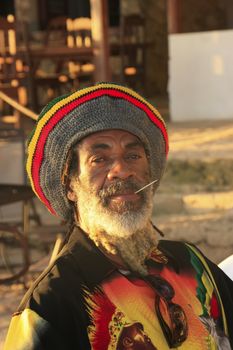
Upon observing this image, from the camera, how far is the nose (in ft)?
5.91

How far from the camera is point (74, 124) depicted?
179 centimetres

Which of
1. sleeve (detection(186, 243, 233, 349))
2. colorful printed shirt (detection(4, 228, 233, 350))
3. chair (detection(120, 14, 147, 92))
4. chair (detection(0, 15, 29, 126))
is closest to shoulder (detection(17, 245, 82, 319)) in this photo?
colorful printed shirt (detection(4, 228, 233, 350))

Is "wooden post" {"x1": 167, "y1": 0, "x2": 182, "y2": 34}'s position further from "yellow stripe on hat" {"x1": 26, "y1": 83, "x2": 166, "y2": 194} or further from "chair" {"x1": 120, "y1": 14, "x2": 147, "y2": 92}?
"yellow stripe on hat" {"x1": 26, "y1": 83, "x2": 166, "y2": 194}

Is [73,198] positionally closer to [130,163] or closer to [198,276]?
[130,163]

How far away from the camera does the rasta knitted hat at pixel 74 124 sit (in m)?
1.79

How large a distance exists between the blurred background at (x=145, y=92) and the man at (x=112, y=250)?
0.63 m

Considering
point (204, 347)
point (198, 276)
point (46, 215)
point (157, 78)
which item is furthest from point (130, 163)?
point (157, 78)

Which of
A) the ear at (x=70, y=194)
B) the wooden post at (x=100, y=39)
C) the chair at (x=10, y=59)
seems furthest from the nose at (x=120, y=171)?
the wooden post at (x=100, y=39)

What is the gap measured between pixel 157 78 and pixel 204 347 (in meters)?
10.0

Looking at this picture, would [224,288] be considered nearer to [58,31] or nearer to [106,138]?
[106,138]

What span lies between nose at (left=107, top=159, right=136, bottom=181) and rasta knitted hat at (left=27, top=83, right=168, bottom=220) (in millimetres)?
71

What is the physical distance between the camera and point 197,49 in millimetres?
7637

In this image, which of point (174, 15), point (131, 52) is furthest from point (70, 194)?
point (131, 52)

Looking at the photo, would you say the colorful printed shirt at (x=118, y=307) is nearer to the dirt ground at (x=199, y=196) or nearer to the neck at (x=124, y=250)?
the neck at (x=124, y=250)
